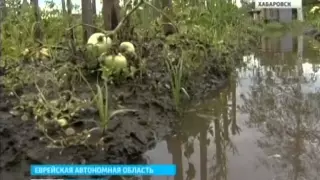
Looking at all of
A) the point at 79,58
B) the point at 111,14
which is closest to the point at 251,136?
the point at 79,58

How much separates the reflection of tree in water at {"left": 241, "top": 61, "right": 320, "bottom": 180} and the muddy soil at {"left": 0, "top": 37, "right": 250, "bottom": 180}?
2.66 ft

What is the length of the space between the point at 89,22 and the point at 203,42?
169 cm

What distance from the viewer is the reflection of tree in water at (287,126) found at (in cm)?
302

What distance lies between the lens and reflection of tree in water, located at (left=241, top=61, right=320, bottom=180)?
9.92 ft

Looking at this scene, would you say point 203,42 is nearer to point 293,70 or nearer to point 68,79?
point 293,70

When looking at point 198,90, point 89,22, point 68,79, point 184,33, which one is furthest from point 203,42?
point 68,79

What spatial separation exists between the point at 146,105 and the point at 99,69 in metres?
0.57

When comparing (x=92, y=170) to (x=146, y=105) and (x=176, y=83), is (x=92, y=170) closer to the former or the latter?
(x=146, y=105)

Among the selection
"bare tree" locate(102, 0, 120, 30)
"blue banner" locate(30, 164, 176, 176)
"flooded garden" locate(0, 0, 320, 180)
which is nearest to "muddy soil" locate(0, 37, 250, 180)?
"flooded garden" locate(0, 0, 320, 180)

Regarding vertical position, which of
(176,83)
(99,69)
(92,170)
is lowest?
(92,170)

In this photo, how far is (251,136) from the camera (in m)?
3.72

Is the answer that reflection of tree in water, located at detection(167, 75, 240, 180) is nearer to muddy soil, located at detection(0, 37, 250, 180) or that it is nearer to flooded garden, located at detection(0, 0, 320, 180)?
flooded garden, located at detection(0, 0, 320, 180)

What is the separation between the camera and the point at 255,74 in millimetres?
6781

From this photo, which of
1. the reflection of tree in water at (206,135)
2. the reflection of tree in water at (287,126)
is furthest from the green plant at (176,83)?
the reflection of tree in water at (287,126)
